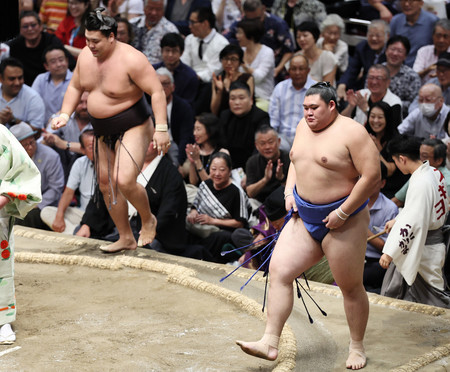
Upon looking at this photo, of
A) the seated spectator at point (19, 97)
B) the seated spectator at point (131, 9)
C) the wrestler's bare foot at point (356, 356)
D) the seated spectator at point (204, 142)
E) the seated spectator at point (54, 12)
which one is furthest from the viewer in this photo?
the seated spectator at point (54, 12)

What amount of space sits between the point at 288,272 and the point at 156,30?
3514 millimetres

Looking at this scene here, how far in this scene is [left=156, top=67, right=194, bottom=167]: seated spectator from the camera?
4863mm

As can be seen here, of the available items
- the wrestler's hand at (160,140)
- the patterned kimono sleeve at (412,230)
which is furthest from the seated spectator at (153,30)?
the patterned kimono sleeve at (412,230)

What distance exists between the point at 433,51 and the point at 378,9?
39.8 inches

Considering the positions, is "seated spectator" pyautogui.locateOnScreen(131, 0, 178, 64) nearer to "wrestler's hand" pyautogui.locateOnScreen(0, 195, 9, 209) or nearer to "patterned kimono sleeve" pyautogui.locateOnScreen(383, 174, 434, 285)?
"patterned kimono sleeve" pyautogui.locateOnScreen(383, 174, 434, 285)

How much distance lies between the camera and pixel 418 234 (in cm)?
318

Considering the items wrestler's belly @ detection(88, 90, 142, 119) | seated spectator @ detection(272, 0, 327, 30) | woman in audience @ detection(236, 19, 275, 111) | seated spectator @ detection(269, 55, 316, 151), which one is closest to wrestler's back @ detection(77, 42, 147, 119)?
wrestler's belly @ detection(88, 90, 142, 119)

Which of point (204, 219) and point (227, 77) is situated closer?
point (204, 219)

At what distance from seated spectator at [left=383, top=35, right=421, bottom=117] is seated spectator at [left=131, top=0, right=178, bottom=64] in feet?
5.44

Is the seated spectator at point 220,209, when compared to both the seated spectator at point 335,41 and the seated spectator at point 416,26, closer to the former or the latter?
the seated spectator at point 335,41

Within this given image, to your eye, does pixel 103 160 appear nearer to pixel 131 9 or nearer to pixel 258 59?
pixel 258 59

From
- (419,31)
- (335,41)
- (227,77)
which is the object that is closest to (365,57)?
(335,41)

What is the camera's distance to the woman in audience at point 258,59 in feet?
17.1

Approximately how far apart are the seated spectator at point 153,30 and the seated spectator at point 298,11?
91 centimetres
